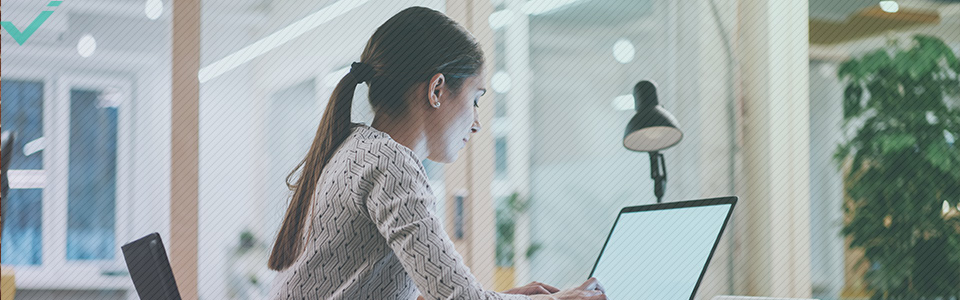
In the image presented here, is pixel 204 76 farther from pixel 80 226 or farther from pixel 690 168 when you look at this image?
pixel 690 168

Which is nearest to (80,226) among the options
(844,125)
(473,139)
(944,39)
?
(473,139)

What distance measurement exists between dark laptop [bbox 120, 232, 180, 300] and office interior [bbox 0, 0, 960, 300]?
59.3 inches

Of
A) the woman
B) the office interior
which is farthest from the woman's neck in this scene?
the office interior

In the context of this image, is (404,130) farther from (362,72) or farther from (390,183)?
(390,183)

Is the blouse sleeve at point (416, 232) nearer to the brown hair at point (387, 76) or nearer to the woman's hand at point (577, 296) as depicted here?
the woman's hand at point (577, 296)

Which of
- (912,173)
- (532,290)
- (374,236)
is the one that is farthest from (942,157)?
(374,236)

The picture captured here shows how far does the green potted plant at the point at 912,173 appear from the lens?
244 cm

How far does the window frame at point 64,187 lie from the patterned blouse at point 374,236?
1.60 metres

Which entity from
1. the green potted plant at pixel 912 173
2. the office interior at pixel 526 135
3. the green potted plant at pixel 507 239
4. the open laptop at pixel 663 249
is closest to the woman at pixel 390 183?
the open laptop at pixel 663 249

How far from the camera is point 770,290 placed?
281cm

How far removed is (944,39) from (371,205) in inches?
104

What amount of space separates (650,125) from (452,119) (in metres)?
0.56

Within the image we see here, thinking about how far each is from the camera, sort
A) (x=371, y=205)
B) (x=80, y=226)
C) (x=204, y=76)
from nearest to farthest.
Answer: (x=371, y=205)
(x=80, y=226)
(x=204, y=76)

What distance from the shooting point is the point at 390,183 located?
31.4 inches
